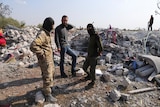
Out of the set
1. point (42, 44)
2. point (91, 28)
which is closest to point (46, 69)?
point (42, 44)

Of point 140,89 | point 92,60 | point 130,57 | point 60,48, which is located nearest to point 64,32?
point 60,48

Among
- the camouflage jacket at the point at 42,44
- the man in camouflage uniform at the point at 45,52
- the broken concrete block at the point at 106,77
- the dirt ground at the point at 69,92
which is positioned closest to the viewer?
the camouflage jacket at the point at 42,44

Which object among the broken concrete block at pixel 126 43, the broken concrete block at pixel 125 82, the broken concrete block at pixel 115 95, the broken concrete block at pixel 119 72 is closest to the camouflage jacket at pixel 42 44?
the broken concrete block at pixel 115 95

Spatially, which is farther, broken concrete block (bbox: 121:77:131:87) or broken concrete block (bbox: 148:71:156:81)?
broken concrete block (bbox: 148:71:156:81)

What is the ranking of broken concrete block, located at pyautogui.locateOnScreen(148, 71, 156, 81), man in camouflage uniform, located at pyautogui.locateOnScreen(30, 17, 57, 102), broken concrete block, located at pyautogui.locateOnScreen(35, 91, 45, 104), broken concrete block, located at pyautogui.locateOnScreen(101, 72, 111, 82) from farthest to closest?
broken concrete block, located at pyautogui.locateOnScreen(148, 71, 156, 81), broken concrete block, located at pyautogui.locateOnScreen(101, 72, 111, 82), broken concrete block, located at pyautogui.locateOnScreen(35, 91, 45, 104), man in camouflage uniform, located at pyautogui.locateOnScreen(30, 17, 57, 102)

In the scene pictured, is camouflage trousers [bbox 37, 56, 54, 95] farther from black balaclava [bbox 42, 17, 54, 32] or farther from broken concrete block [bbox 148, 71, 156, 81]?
broken concrete block [bbox 148, 71, 156, 81]

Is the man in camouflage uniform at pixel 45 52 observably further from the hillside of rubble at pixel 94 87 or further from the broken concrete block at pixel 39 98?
the hillside of rubble at pixel 94 87

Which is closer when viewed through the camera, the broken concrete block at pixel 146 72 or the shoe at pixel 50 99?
the shoe at pixel 50 99

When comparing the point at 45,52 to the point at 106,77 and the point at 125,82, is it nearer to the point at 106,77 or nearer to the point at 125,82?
the point at 106,77

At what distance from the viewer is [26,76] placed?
231 inches

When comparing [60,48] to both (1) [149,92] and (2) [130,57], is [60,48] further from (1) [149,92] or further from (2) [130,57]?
(2) [130,57]

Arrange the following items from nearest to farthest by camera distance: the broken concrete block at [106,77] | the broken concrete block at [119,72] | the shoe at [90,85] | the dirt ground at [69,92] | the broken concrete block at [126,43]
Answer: the dirt ground at [69,92] → the shoe at [90,85] → the broken concrete block at [106,77] → the broken concrete block at [119,72] → the broken concrete block at [126,43]

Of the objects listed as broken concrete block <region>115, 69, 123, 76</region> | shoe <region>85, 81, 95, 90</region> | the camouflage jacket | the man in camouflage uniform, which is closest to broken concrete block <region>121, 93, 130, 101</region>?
shoe <region>85, 81, 95, 90</region>

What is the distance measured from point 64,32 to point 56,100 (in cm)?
183
